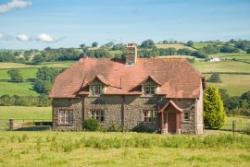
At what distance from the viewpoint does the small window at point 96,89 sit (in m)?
48.9

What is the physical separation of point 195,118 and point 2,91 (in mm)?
63598

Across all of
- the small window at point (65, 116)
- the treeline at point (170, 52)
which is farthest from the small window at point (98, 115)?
the treeline at point (170, 52)

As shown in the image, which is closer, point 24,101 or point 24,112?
point 24,112

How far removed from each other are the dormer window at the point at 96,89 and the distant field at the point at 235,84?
47.8 metres

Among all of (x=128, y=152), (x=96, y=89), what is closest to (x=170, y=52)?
(x=96, y=89)

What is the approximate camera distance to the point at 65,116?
49969mm

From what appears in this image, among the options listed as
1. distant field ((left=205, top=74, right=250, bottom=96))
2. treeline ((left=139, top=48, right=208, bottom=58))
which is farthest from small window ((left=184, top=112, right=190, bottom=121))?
treeline ((left=139, top=48, right=208, bottom=58))

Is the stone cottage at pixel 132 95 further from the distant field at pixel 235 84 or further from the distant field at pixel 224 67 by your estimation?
the distant field at pixel 224 67

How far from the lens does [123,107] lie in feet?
159

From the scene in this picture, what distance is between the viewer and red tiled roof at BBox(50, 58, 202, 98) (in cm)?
4756

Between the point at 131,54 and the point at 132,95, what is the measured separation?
16.0 ft

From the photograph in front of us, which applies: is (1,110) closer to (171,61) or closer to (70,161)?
(171,61)

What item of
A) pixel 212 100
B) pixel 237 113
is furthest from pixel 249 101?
pixel 212 100

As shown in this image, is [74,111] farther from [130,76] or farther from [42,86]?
[42,86]
